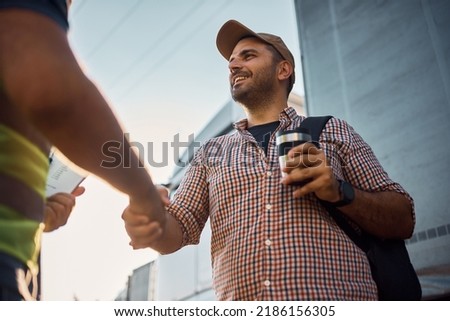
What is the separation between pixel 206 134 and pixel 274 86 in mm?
2553

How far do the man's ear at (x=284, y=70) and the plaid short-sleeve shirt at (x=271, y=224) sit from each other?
1.25ft

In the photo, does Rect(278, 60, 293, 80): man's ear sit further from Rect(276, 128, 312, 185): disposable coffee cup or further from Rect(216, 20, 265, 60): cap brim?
Rect(276, 128, 312, 185): disposable coffee cup

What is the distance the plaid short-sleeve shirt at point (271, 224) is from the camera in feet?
3.62

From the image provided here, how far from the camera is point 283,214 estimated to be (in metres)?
1.19

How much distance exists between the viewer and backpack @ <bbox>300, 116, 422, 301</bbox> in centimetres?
114

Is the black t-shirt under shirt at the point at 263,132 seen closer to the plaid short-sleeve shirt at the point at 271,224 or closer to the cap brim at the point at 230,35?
the plaid short-sleeve shirt at the point at 271,224

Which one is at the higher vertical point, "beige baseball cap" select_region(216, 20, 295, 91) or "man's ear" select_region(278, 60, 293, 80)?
"beige baseball cap" select_region(216, 20, 295, 91)

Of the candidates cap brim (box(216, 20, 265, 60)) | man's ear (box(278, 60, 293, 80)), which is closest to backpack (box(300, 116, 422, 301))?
man's ear (box(278, 60, 293, 80))

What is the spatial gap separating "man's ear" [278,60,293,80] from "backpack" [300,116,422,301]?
29.0 inches

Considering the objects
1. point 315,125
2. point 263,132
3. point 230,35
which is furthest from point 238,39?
point 315,125

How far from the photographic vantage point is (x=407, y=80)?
189 cm

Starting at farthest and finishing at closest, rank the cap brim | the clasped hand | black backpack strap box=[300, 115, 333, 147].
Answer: the cap brim
black backpack strap box=[300, 115, 333, 147]
the clasped hand

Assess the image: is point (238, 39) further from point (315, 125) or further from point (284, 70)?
point (315, 125)

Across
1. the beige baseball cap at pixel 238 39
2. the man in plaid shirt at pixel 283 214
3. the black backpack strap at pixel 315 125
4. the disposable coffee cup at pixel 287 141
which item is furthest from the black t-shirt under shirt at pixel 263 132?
the beige baseball cap at pixel 238 39
